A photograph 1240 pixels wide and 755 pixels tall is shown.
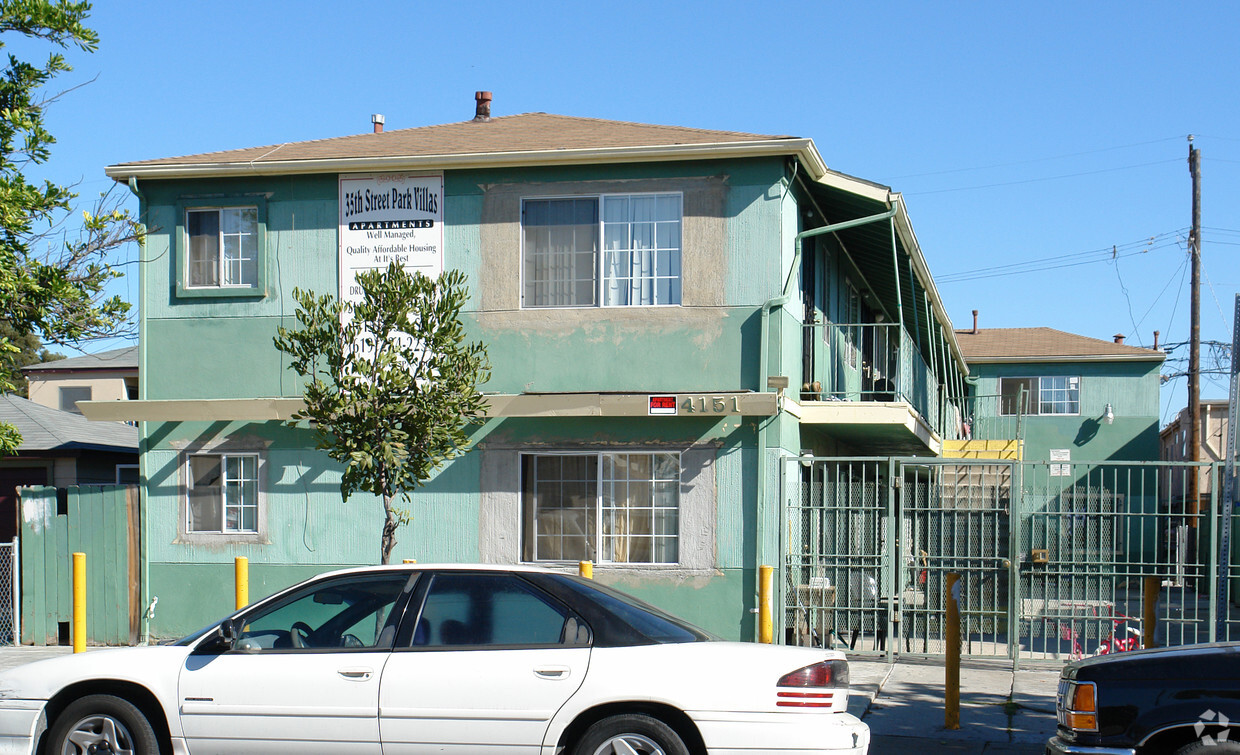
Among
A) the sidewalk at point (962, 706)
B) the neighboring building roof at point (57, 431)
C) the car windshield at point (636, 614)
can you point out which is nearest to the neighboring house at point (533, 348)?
the sidewalk at point (962, 706)

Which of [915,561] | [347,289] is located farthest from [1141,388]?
[347,289]

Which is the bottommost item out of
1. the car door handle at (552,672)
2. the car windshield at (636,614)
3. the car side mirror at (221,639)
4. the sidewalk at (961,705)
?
the sidewalk at (961,705)

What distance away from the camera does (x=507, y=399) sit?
13133mm

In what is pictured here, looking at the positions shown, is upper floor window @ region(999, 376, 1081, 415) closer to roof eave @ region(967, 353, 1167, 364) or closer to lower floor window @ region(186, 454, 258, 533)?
roof eave @ region(967, 353, 1167, 364)

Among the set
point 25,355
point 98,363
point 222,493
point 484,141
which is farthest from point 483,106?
point 25,355

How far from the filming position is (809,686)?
615 centimetres

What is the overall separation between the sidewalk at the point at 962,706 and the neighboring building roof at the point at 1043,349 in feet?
77.3

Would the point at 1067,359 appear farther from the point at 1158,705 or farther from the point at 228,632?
the point at 228,632

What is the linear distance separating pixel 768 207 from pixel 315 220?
5243mm

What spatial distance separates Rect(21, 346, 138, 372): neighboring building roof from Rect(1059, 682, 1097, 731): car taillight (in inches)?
1039

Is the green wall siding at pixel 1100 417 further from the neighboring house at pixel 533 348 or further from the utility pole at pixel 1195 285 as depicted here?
the neighboring house at pixel 533 348

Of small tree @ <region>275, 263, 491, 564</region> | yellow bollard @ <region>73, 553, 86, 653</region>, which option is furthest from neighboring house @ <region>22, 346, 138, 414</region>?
small tree @ <region>275, 263, 491, 564</region>

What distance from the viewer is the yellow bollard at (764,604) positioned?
1202 cm

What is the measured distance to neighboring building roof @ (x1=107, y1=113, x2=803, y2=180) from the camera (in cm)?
1315
